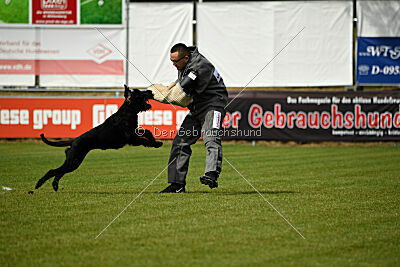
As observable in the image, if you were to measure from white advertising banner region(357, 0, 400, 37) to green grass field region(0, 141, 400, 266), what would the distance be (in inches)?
514

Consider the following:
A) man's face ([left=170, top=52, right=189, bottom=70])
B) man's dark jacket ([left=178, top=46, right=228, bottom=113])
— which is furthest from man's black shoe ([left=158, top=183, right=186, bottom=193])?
man's face ([left=170, top=52, right=189, bottom=70])

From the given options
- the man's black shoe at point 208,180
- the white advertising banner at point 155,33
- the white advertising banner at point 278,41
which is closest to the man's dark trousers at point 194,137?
the man's black shoe at point 208,180

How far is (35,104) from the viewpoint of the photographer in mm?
20781

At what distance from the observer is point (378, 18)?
978 inches

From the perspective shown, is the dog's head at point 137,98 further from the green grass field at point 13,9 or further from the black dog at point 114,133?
the green grass field at point 13,9

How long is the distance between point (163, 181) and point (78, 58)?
1553 cm

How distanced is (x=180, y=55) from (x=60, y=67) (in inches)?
691

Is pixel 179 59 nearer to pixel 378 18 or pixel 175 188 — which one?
pixel 175 188

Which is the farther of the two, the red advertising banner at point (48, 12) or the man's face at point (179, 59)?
the red advertising banner at point (48, 12)

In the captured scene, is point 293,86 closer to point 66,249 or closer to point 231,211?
point 231,211

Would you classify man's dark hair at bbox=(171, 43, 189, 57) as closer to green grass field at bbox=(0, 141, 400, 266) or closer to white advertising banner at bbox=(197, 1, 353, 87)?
green grass field at bbox=(0, 141, 400, 266)

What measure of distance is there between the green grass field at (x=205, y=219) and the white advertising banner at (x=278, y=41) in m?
12.4

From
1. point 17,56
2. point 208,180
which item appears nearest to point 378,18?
point 17,56

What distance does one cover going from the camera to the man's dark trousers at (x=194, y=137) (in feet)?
28.9
